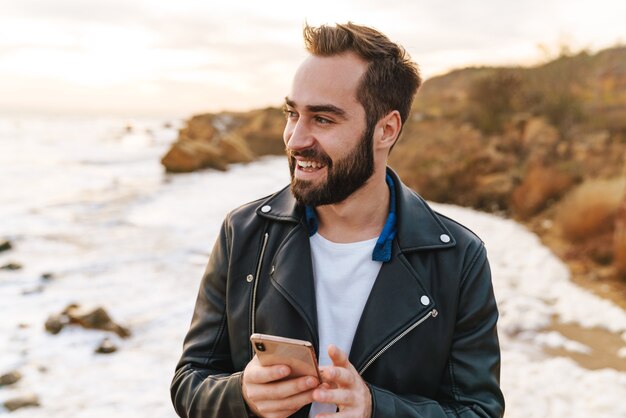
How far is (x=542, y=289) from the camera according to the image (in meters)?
8.08

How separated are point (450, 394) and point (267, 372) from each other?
735 millimetres

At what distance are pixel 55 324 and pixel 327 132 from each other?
6.23 metres

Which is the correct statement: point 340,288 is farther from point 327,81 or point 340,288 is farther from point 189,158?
point 189,158

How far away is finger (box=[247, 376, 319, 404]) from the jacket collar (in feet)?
2.18

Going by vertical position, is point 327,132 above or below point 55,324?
above

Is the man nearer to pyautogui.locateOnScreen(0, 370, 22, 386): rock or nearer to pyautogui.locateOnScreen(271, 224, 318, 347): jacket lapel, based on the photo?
pyautogui.locateOnScreen(271, 224, 318, 347): jacket lapel

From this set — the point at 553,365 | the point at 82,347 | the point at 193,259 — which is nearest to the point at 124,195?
the point at 193,259

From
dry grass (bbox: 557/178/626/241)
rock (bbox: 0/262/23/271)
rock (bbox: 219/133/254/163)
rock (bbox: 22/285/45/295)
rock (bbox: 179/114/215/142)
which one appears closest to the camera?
rock (bbox: 22/285/45/295)

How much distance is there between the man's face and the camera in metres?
1.98

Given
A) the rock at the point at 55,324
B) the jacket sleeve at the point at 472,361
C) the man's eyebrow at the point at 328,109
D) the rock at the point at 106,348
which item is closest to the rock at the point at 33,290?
the rock at the point at 55,324

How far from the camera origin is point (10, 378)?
5824 millimetres

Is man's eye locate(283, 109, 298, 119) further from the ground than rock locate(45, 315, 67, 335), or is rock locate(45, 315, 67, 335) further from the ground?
man's eye locate(283, 109, 298, 119)

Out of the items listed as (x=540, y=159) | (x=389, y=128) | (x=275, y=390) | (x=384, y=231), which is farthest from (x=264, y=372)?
(x=540, y=159)

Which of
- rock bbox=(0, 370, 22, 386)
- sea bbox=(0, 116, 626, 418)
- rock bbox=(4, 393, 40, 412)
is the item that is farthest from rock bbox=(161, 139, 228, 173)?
rock bbox=(4, 393, 40, 412)
